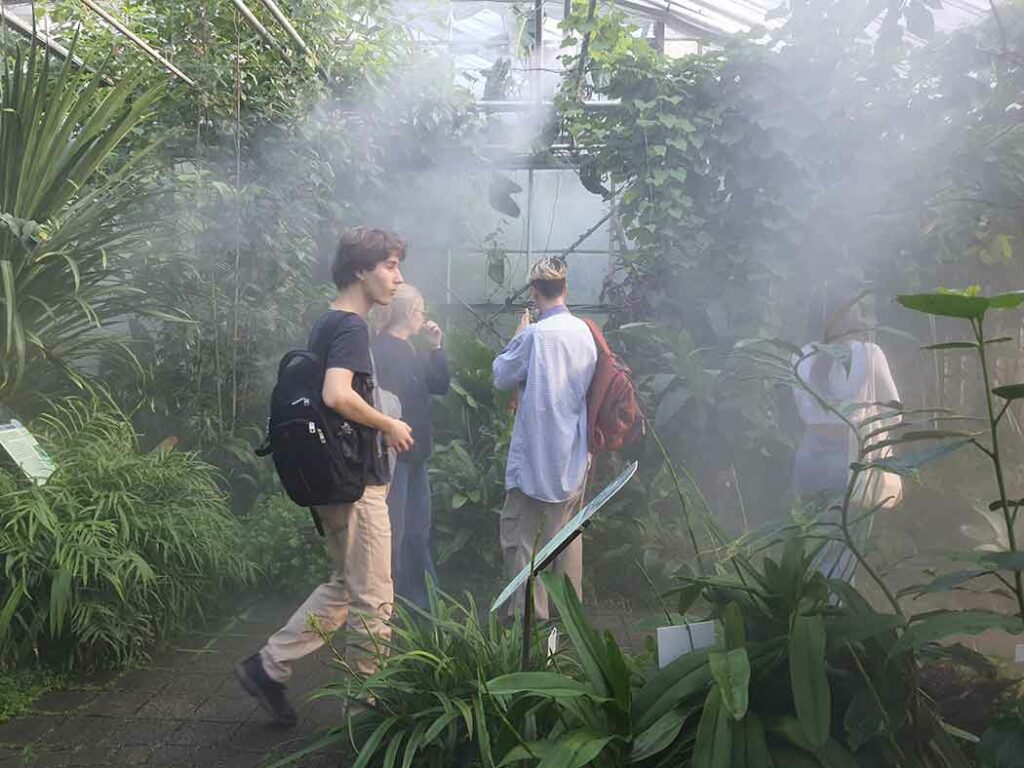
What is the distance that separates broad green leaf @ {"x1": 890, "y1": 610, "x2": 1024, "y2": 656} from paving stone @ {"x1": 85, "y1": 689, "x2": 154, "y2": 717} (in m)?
2.61

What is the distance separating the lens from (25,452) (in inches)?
150

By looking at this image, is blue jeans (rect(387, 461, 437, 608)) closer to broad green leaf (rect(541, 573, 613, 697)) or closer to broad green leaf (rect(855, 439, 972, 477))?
broad green leaf (rect(541, 573, 613, 697))

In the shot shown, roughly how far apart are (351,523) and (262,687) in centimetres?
58

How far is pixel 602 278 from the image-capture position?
681 cm

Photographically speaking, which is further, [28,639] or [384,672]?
[28,639]

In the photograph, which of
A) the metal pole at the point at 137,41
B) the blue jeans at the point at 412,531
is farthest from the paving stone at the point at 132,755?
the metal pole at the point at 137,41

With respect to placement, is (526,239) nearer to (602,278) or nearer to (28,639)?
(602,278)

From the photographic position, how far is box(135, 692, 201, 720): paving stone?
3.36m

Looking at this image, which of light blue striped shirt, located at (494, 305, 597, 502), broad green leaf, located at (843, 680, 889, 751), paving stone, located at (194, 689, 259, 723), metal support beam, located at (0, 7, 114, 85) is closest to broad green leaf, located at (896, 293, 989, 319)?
broad green leaf, located at (843, 680, 889, 751)

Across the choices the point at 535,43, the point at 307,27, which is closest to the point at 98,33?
the point at 307,27

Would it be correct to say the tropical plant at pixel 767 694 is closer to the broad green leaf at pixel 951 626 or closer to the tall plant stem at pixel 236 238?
the broad green leaf at pixel 951 626

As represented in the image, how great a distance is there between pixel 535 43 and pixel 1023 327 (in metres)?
3.90

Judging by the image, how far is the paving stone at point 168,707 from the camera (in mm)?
3359

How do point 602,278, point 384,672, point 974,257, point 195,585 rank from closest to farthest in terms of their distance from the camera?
point 384,672, point 195,585, point 974,257, point 602,278
